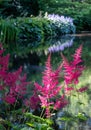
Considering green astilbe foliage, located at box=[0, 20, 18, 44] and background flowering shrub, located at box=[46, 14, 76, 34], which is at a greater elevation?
green astilbe foliage, located at box=[0, 20, 18, 44]

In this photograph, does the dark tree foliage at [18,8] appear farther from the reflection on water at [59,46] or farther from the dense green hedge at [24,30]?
the reflection on water at [59,46]

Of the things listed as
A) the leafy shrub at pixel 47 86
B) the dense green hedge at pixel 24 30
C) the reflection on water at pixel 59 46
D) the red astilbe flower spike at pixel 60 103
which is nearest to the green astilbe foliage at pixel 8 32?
the dense green hedge at pixel 24 30

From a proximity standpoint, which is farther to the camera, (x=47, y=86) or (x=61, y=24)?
(x=61, y=24)

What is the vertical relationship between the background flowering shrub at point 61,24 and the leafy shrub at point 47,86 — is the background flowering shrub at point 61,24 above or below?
below

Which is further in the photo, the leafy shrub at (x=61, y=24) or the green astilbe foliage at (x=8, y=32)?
the leafy shrub at (x=61, y=24)

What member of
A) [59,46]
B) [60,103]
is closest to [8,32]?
[59,46]

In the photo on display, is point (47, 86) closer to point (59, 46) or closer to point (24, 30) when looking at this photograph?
point (59, 46)

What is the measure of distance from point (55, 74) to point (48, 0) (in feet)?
82.7

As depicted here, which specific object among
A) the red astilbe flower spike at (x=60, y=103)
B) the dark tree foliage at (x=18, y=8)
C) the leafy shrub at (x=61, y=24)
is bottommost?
the leafy shrub at (x=61, y=24)

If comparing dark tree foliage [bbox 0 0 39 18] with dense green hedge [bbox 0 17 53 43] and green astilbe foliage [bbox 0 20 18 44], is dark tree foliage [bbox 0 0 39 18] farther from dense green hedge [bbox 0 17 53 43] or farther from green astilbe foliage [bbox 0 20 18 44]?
green astilbe foliage [bbox 0 20 18 44]

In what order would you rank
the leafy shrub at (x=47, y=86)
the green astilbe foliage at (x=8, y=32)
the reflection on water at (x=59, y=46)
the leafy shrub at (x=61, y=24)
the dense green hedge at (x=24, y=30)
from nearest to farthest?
the leafy shrub at (x=47, y=86)
the reflection on water at (x=59, y=46)
the green astilbe foliage at (x=8, y=32)
the dense green hedge at (x=24, y=30)
the leafy shrub at (x=61, y=24)

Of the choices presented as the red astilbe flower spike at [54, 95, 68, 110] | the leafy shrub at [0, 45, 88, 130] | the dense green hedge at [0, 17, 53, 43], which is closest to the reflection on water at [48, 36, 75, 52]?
the dense green hedge at [0, 17, 53, 43]

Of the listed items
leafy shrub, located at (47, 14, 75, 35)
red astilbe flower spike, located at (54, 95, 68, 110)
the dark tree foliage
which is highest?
red astilbe flower spike, located at (54, 95, 68, 110)

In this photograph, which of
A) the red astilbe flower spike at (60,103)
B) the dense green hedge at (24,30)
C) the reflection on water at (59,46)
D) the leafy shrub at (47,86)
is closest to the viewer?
the leafy shrub at (47,86)
